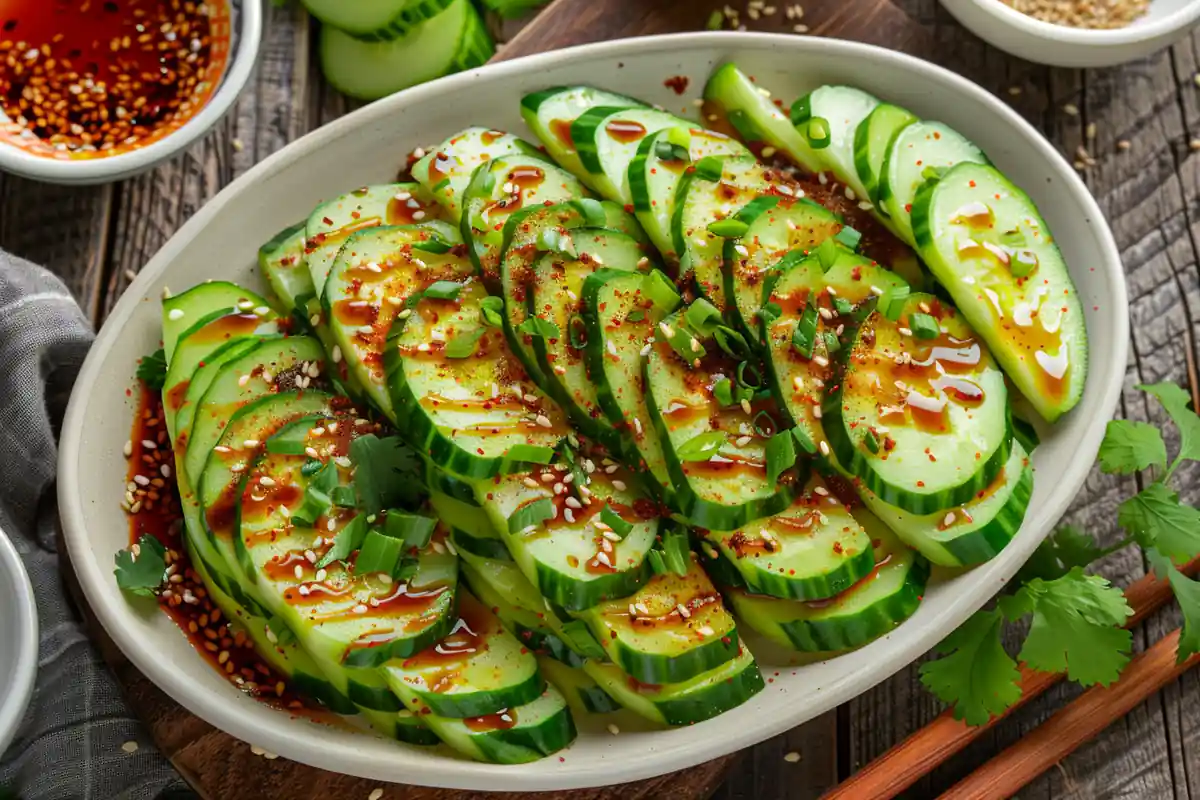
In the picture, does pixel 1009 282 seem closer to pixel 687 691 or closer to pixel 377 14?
pixel 687 691

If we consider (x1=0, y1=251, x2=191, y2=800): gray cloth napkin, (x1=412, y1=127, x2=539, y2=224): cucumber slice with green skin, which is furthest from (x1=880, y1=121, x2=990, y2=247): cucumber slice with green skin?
(x1=0, y1=251, x2=191, y2=800): gray cloth napkin

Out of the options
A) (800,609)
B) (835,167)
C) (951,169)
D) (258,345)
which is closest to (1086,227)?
(951,169)

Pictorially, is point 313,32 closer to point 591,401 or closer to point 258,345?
point 258,345

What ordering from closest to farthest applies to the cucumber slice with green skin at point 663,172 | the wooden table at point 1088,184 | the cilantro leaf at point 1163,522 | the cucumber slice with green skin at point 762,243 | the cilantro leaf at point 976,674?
1. the cucumber slice with green skin at point 762,243
2. the cucumber slice with green skin at point 663,172
3. the cilantro leaf at point 976,674
4. the cilantro leaf at point 1163,522
5. the wooden table at point 1088,184

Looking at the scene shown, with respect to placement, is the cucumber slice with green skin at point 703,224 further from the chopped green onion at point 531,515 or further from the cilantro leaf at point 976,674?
the cilantro leaf at point 976,674

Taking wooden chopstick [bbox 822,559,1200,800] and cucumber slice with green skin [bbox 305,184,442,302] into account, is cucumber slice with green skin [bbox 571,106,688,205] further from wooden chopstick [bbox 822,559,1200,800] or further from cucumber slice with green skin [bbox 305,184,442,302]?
wooden chopstick [bbox 822,559,1200,800]

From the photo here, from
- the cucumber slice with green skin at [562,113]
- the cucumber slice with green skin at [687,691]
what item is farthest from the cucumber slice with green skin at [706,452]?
the cucumber slice with green skin at [562,113]

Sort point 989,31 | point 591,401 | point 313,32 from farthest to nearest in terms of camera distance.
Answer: point 313,32, point 989,31, point 591,401

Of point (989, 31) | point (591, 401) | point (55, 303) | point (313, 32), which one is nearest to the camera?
point (591, 401)
